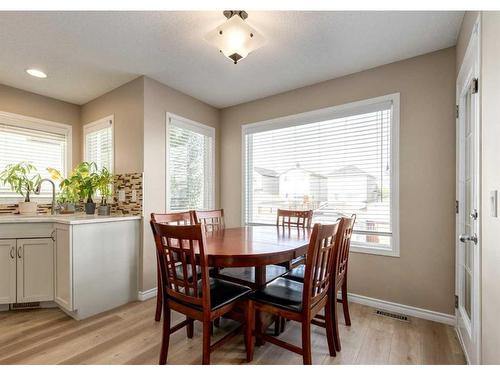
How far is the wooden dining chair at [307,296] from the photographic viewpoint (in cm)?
151

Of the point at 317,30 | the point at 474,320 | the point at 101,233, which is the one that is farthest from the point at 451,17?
the point at 101,233

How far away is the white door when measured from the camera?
1.50 m

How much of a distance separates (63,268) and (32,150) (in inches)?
70.3

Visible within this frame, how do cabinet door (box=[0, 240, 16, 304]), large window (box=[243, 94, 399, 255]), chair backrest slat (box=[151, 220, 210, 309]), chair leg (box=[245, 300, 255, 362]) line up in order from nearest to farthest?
chair backrest slat (box=[151, 220, 210, 309]) → chair leg (box=[245, 300, 255, 362]) → cabinet door (box=[0, 240, 16, 304]) → large window (box=[243, 94, 399, 255])

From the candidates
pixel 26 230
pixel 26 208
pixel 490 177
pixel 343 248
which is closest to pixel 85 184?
pixel 26 230

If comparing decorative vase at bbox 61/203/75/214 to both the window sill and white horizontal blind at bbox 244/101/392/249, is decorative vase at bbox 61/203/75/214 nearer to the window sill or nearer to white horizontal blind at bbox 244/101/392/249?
white horizontal blind at bbox 244/101/392/249

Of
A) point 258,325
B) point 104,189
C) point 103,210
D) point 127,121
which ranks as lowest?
point 258,325

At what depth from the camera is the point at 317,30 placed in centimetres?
204

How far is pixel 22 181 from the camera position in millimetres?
2975

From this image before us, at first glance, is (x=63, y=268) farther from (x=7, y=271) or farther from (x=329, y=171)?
(x=329, y=171)

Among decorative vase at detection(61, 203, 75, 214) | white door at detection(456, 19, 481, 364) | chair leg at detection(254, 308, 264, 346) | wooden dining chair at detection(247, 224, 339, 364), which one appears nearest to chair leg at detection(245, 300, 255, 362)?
wooden dining chair at detection(247, 224, 339, 364)

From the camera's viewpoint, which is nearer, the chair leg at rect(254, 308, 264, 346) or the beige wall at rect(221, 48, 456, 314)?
the chair leg at rect(254, 308, 264, 346)

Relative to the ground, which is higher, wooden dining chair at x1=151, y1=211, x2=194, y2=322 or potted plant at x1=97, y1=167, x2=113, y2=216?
potted plant at x1=97, y1=167, x2=113, y2=216

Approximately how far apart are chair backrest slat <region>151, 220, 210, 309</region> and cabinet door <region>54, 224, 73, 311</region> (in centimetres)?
124
